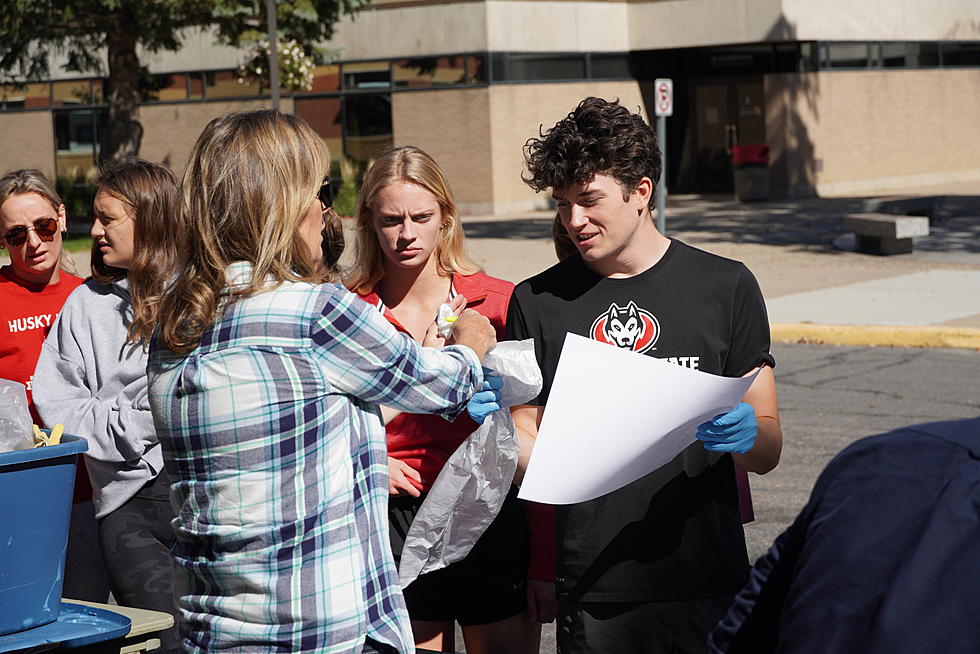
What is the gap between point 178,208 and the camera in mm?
2482

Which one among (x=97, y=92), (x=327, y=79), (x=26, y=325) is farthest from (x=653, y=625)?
(x=97, y=92)

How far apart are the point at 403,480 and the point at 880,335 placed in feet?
29.2

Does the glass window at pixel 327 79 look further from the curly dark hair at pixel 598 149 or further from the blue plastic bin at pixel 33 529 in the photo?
the blue plastic bin at pixel 33 529

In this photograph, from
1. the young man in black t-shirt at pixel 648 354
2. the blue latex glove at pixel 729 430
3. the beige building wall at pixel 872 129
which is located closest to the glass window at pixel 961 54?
the beige building wall at pixel 872 129

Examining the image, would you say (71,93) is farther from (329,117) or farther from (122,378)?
(122,378)

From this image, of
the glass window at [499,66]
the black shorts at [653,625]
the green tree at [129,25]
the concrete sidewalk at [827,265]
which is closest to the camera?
the black shorts at [653,625]

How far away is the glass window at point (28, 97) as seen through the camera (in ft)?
113

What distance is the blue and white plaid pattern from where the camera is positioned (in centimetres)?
229

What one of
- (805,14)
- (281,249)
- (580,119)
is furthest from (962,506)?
(805,14)

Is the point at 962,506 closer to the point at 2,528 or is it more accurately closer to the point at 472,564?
the point at 2,528

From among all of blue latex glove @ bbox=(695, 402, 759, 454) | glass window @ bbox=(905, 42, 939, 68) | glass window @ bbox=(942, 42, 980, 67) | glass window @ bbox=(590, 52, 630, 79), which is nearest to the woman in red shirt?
blue latex glove @ bbox=(695, 402, 759, 454)

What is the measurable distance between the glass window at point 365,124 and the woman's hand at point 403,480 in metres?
27.5

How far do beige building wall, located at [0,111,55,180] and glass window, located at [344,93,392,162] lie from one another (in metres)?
9.40

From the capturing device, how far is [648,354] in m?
3.01
